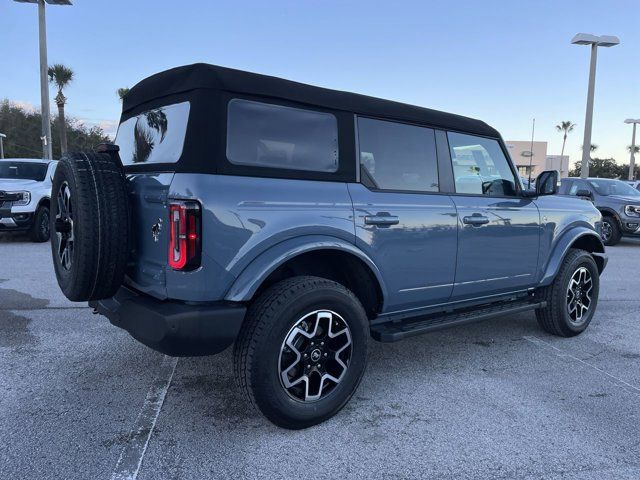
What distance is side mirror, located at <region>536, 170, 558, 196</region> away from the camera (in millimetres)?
4238

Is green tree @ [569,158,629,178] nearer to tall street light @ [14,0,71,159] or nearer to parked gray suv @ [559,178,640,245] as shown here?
parked gray suv @ [559,178,640,245]

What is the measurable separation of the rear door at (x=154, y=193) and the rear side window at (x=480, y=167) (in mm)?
2078

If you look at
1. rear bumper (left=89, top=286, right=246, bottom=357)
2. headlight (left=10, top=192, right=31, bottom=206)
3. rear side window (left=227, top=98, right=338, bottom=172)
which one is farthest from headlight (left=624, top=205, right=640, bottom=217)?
headlight (left=10, top=192, right=31, bottom=206)

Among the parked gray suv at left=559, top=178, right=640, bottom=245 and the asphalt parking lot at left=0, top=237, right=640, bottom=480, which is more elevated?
the parked gray suv at left=559, top=178, right=640, bottom=245

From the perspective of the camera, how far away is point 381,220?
10.5 ft

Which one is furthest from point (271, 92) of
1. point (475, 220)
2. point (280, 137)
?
point (475, 220)

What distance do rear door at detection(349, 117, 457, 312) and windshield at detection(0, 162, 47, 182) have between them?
9191 mm

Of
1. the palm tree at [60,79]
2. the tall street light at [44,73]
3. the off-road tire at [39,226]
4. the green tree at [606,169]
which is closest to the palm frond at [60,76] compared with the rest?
the palm tree at [60,79]

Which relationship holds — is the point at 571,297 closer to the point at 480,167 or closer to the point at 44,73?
the point at 480,167

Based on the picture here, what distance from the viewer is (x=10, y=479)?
2.34m

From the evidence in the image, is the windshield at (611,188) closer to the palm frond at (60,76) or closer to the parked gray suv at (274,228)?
the parked gray suv at (274,228)

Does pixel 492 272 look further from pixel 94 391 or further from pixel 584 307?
pixel 94 391

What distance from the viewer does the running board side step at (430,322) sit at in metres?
3.34

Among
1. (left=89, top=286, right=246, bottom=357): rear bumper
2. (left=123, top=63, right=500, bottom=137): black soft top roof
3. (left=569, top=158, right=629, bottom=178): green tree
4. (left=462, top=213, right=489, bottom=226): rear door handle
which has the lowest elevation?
(left=89, top=286, right=246, bottom=357): rear bumper
